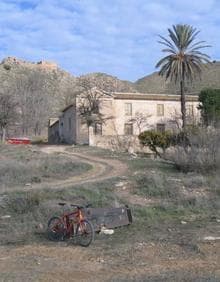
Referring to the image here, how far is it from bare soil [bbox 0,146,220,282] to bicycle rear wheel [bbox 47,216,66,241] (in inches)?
13.7

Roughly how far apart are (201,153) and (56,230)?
13.5m

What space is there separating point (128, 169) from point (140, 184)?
6.59m

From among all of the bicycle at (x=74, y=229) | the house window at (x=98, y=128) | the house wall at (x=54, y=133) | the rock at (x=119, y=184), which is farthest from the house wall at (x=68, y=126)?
the bicycle at (x=74, y=229)

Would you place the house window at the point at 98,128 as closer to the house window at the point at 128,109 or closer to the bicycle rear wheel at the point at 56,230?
the house window at the point at 128,109

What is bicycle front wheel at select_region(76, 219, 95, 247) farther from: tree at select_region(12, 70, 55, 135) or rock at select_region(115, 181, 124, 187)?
tree at select_region(12, 70, 55, 135)

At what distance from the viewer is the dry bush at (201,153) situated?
2706cm

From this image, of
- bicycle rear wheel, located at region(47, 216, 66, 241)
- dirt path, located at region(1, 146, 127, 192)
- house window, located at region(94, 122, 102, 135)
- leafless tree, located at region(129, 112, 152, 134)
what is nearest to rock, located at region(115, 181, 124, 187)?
dirt path, located at region(1, 146, 127, 192)

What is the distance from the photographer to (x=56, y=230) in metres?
15.4

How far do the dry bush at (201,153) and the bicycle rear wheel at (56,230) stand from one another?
13069 mm

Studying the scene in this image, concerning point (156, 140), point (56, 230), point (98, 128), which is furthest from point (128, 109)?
point (56, 230)

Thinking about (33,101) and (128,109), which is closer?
(128,109)

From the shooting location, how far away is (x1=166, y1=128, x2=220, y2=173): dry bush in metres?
27.1

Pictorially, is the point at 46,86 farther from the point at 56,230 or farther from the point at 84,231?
the point at 84,231

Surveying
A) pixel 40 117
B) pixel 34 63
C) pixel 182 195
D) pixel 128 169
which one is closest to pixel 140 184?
pixel 182 195
